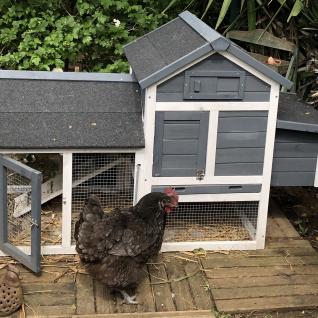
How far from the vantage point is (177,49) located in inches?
173

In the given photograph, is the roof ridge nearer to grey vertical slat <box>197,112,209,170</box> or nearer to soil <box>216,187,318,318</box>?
grey vertical slat <box>197,112,209,170</box>

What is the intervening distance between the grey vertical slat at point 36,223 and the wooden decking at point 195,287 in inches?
5.1

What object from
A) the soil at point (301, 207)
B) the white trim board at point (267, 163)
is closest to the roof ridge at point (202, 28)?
A: the white trim board at point (267, 163)

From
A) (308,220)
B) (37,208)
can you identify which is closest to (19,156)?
(37,208)

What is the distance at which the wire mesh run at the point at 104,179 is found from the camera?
4.46m

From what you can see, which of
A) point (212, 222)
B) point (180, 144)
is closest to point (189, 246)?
point (212, 222)

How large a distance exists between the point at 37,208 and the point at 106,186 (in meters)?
0.60

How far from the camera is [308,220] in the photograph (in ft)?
17.7

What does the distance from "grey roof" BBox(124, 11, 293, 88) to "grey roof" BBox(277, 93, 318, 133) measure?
31cm

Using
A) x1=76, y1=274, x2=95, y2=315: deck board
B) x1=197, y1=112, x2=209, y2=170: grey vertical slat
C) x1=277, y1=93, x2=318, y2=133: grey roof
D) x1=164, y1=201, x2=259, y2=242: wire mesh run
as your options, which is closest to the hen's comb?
x1=197, y1=112, x2=209, y2=170: grey vertical slat

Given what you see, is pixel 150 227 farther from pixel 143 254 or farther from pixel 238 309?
pixel 238 309

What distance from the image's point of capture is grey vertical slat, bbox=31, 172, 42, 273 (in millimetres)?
4051

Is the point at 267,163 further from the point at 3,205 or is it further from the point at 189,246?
the point at 3,205

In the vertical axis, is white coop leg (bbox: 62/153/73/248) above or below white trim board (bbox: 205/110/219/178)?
below
